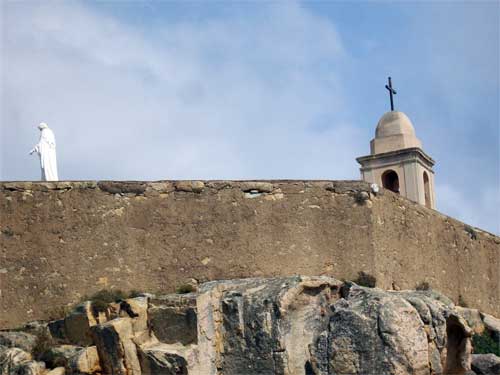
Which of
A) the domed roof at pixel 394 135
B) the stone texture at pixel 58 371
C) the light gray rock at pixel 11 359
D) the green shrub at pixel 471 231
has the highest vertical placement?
the domed roof at pixel 394 135

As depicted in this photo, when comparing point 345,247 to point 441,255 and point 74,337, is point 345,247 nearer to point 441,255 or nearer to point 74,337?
point 441,255

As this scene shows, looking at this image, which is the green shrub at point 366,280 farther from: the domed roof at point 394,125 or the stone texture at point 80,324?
the domed roof at point 394,125

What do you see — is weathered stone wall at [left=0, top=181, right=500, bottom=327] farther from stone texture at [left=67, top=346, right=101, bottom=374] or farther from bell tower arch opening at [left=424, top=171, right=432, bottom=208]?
bell tower arch opening at [left=424, top=171, right=432, bottom=208]

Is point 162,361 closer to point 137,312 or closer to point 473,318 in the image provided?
point 137,312

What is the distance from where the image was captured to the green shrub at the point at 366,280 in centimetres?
1567

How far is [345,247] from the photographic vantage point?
16.0 m

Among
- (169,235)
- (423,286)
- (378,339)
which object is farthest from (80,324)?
(423,286)

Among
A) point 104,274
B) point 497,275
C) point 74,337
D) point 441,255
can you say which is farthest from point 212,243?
point 497,275

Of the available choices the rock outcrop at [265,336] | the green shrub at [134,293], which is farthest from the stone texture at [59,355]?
the green shrub at [134,293]

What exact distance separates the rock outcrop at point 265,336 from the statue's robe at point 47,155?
9.82 ft

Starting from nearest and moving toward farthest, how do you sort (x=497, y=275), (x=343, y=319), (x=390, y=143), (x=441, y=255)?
1. (x=343, y=319)
2. (x=441, y=255)
3. (x=497, y=275)
4. (x=390, y=143)

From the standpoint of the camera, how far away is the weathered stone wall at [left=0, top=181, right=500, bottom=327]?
15250 mm

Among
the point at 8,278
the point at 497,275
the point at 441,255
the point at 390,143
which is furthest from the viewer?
the point at 390,143

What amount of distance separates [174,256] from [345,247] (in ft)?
8.78
